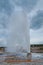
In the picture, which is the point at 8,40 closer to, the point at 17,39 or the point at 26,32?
the point at 17,39

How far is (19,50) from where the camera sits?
45.1ft

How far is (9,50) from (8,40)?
84cm

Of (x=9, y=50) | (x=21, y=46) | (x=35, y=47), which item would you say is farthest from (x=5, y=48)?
(x=35, y=47)

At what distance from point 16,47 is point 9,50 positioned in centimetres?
67

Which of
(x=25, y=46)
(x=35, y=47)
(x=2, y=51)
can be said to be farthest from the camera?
(x=35, y=47)

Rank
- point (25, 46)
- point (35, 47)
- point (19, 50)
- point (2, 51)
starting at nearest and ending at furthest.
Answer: point (25, 46) → point (19, 50) → point (2, 51) → point (35, 47)

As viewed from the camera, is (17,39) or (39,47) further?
(39,47)

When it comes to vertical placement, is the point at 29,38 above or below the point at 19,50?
above

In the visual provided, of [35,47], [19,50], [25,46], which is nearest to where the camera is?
[25,46]

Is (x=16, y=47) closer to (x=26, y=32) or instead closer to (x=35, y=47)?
(x=26, y=32)

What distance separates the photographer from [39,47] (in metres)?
17.5

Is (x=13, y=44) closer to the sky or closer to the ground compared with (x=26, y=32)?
closer to the ground

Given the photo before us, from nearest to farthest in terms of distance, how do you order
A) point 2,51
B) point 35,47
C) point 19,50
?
point 19,50 < point 2,51 < point 35,47

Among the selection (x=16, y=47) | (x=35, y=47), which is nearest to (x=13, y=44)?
(x=16, y=47)
